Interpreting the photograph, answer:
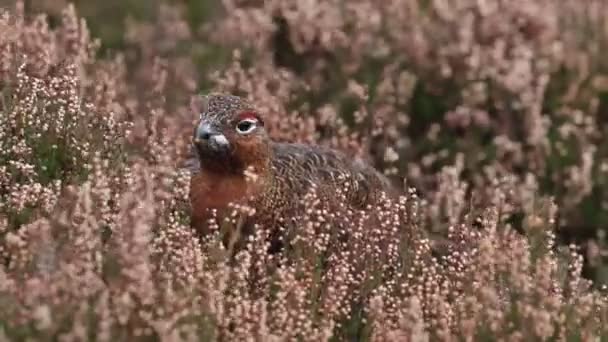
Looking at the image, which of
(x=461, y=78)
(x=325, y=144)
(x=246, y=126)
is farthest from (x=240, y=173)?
(x=461, y=78)

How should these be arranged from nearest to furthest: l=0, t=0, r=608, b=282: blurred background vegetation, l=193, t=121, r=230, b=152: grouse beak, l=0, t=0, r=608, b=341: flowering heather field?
l=0, t=0, r=608, b=341: flowering heather field
l=193, t=121, r=230, b=152: grouse beak
l=0, t=0, r=608, b=282: blurred background vegetation

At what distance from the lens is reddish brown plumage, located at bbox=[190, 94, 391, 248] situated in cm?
517

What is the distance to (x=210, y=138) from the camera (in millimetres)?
5168

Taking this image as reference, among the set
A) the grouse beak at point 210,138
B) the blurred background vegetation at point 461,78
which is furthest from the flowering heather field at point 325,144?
the grouse beak at point 210,138

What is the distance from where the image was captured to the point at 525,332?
4156mm

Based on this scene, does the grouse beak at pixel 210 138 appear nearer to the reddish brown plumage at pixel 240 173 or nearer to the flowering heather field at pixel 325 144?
the reddish brown plumage at pixel 240 173

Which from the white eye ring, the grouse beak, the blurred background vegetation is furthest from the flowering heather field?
the white eye ring

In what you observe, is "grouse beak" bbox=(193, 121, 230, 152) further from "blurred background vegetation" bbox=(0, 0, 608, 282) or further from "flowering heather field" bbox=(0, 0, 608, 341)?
"blurred background vegetation" bbox=(0, 0, 608, 282)

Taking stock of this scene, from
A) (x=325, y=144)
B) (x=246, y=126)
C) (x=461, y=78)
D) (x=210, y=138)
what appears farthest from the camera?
(x=461, y=78)

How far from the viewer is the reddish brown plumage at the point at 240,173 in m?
5.17

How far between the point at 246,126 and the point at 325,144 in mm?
1357

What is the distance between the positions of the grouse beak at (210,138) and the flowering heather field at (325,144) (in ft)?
0.45

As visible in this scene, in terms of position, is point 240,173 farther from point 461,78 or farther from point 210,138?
point 461,78

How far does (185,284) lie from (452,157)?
3.37 meters
